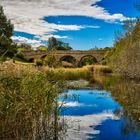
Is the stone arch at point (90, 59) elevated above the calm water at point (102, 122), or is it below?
above

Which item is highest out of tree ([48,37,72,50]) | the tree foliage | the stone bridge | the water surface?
tree ([48,37,72,50])

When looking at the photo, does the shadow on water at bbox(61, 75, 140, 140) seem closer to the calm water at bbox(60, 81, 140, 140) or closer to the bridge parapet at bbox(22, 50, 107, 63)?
the calm water at bbox(60, 81, 140, 140)

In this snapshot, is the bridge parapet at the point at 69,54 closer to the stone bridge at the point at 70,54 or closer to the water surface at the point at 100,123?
the stone bridge at the point at 70,54

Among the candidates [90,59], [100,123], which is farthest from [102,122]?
[90,59]

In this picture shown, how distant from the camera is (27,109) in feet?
36.2

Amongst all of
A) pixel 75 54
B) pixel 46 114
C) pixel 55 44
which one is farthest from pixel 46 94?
pixel 55 44

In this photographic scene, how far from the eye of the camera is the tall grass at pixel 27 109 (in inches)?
417

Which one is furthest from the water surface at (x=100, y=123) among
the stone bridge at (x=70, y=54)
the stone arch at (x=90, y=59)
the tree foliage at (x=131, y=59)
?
the stone arch at (x=90, y=59)

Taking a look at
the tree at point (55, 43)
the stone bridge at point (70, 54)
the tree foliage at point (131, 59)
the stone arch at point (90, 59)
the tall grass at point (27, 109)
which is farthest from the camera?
the tree at point (55, 43)

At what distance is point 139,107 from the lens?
19.8 m

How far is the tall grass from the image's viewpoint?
10.6 m

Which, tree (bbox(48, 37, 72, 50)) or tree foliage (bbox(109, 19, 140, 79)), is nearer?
tree foliage (bbox(109, 19, 140, 79))

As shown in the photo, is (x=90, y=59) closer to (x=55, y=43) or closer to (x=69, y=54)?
(x=69, y=54)

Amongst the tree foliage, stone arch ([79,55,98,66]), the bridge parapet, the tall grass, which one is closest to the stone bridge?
the bridge parapet
